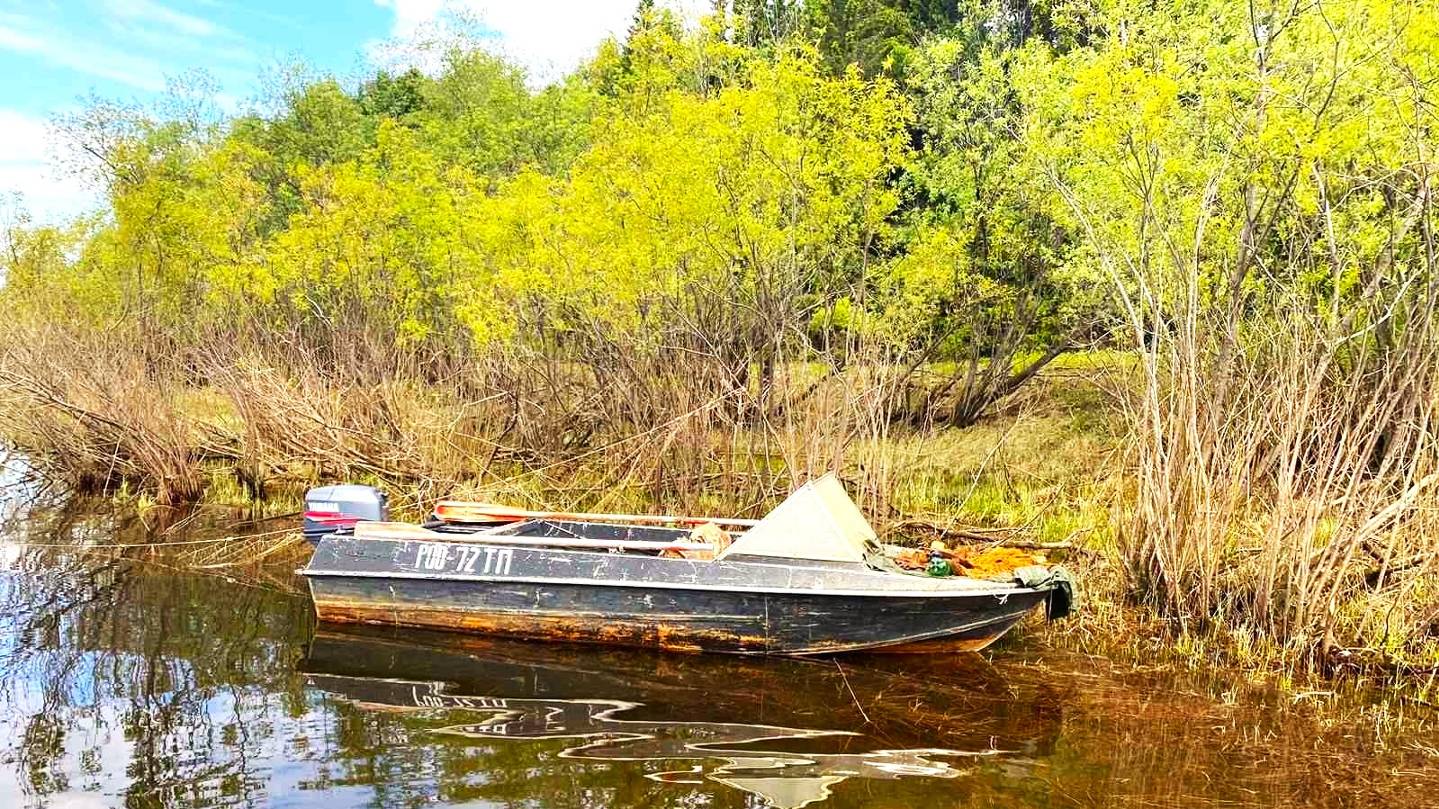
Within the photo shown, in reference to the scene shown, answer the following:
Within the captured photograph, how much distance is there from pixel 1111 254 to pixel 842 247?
12.7 feet

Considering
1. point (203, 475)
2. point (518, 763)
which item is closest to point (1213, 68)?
point (518, 763)

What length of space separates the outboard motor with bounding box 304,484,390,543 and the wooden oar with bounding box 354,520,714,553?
0.46 m

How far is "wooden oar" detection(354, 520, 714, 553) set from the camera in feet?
25.8

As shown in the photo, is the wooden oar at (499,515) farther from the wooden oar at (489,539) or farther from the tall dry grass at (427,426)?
the tall dry grass at (427,426)

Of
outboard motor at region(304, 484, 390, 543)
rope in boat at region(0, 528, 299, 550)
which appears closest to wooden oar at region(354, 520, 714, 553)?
outboard motor at region(304, 484, 390, 543)

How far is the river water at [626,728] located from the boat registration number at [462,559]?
25.1 inches

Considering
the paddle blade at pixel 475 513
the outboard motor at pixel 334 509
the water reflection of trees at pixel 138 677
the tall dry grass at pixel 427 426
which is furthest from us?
the tall dry grass at pixel 427 426

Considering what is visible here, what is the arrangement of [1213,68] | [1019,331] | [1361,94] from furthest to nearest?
[1019,331] < [1213,68] < [1361,94]

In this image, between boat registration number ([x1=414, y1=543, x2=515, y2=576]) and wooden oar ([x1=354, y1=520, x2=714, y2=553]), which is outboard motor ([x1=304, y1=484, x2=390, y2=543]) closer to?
wooden oar ([x1=354, y1=520, x2=714, y2=553])

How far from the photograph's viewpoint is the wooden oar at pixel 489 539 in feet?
25.8

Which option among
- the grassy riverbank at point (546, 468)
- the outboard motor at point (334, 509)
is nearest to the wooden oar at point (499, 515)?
the outboard motor at point (334, 509)

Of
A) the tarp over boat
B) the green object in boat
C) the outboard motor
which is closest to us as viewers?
the tarp over boat

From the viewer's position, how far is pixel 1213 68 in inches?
393

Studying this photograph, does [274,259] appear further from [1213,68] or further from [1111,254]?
[1213,68]
